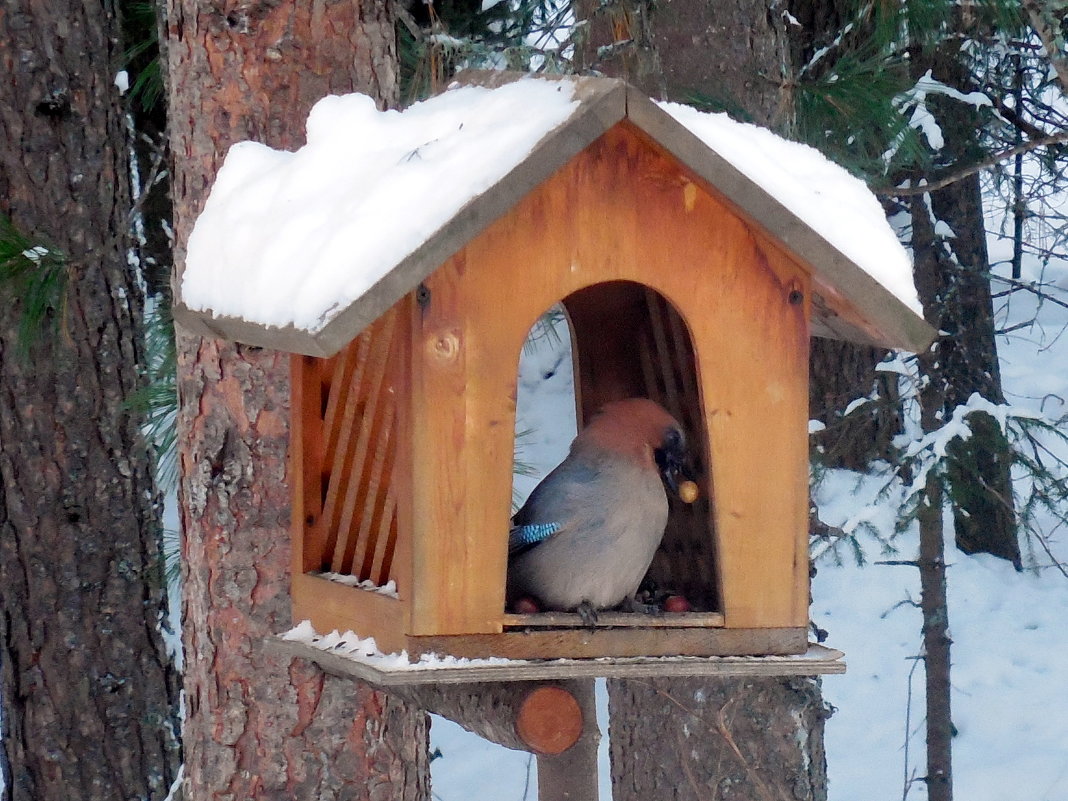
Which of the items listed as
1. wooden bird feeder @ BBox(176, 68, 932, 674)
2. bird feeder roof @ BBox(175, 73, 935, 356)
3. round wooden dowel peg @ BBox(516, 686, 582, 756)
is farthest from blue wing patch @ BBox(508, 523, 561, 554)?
bird feeder roof @ BBox(175, 73, 935, 356)

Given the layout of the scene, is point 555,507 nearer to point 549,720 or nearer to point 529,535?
point 529,535

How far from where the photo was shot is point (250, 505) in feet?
10.8

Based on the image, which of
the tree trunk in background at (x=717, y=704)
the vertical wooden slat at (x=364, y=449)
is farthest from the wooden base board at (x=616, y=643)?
the tree trunk in background at (x=717, y=704)

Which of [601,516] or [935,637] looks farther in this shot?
[935,637]

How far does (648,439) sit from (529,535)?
0.32 meters

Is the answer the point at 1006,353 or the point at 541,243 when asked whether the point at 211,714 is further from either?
the point at 1006,353

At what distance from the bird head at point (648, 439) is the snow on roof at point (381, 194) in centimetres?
55

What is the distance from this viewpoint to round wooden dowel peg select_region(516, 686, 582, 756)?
234 cm

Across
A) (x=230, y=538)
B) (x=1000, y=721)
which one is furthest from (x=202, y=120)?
(x=1000, y=721)

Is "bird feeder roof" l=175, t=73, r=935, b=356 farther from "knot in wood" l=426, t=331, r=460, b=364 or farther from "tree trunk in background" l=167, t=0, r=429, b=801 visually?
"tree trunk in background" l=167, t=0, r=429, b=801

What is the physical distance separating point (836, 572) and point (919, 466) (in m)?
3.58

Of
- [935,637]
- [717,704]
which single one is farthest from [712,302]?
[935,637]

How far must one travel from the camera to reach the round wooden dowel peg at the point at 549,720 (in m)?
2.34

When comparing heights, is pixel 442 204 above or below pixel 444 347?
above
